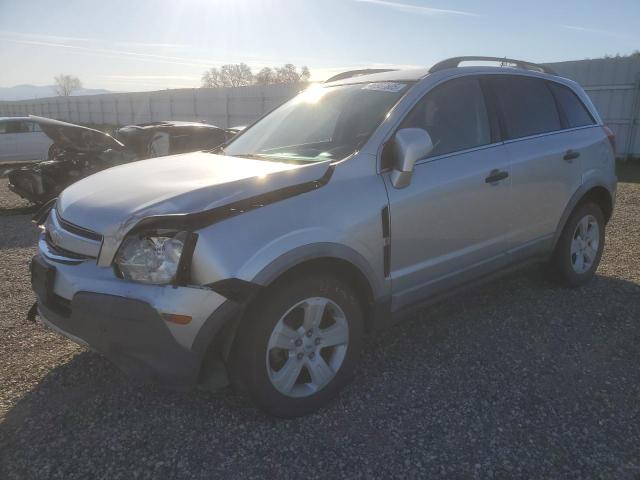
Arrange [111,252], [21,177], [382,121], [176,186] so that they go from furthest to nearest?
[21,177], [382,121], [176,186], [111,252]

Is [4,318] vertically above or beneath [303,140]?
beneath

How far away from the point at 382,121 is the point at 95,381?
2.34 m

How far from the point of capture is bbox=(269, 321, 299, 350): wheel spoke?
8.50 feet

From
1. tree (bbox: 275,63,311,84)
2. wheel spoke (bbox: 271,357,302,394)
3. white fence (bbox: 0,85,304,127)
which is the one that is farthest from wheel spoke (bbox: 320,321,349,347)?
tree (bbox: 275,63,311,84)

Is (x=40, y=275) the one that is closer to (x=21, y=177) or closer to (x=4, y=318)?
(x=4, y=318)

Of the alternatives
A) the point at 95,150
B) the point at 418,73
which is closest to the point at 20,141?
the point at 95,150

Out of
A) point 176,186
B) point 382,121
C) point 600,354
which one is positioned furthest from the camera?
point 600,354

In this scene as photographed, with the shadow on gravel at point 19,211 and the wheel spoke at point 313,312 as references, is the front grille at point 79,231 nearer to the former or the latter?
the wheel spoke at point 313,312

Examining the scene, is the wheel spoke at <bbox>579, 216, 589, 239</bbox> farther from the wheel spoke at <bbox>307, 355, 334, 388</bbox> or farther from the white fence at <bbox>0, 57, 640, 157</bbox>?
the white fence at <bbox>0, 57, 640, 157</bbox>

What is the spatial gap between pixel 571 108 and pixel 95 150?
266 inches

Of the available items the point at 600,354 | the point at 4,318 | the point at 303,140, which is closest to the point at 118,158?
the point at 4,318

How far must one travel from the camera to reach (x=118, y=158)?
336 inches

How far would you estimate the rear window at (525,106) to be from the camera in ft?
12.7

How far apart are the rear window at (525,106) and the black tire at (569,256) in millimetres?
801
